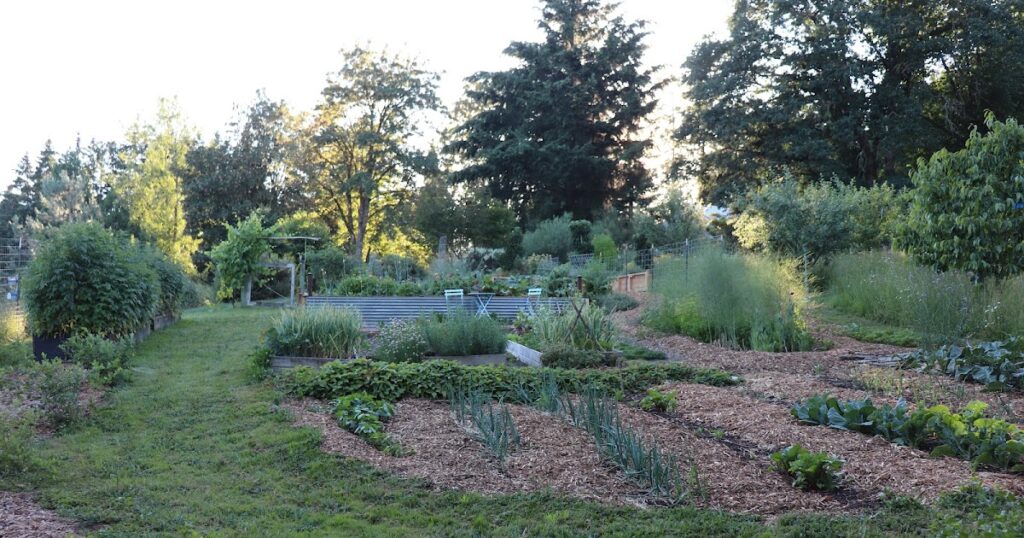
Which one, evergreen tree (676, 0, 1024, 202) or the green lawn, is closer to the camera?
the green lawn

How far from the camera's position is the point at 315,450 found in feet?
17.2

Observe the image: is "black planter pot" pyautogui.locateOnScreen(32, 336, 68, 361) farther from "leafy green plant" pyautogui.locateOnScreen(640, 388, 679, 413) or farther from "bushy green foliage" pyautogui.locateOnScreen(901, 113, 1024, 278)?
"bushy green foliage" pyautogui.locateOnScreen(901, 113, 1024, 278)

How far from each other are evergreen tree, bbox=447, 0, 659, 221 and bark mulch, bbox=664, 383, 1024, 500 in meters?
27.0

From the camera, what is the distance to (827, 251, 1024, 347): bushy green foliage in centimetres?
812

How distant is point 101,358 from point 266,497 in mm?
4983

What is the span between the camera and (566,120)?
111 ft

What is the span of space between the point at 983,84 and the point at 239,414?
28.4 metres

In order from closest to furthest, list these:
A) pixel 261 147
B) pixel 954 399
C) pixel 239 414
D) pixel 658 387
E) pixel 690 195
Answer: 1. pixel 954 399
2. pixel 239 414
3. pixel 658 387
4. pixel 690 195
5. pixel 261 147

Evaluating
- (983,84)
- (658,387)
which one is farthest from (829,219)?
(983,84)

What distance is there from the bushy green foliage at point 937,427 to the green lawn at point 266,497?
0.91m

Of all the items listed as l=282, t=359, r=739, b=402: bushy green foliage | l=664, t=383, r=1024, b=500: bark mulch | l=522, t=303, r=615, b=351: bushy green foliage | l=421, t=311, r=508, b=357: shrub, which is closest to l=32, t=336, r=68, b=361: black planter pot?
l=282, t=359, r=739, b=402: bushy green foliage

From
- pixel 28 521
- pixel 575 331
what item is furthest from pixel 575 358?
pixel 28 521

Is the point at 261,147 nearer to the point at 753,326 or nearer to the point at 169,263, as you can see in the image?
the point at 169,263

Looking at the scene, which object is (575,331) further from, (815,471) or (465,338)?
(815,471)
